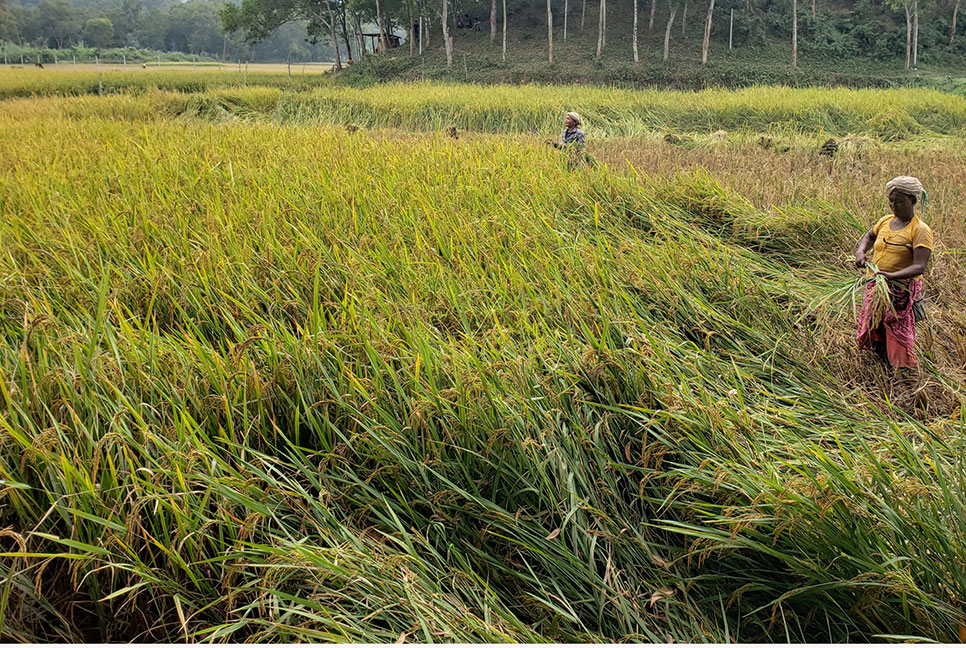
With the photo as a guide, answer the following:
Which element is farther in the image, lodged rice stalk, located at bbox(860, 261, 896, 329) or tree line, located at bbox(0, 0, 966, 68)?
tree line, located at bbox(0, 0, 966, 68)

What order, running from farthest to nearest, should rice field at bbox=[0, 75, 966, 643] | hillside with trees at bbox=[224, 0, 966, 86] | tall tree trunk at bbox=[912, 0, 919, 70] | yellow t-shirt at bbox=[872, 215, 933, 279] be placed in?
hillside with trees at bbox=[224, 0, 966, 86], tall tree trunk at bbox=[912, 0, 919, 70], yellow t-shirt at bbox=[872, 215, 933, 279], rice field at bbox=[0, 75, 966, 643]

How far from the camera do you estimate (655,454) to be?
214 centimetres

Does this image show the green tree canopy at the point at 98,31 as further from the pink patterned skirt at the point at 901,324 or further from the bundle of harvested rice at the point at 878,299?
the pink patterned skirt at the point at 901,324

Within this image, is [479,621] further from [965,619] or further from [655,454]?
[965,619]

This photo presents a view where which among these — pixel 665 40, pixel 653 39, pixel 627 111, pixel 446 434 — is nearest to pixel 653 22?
pixel 653 39

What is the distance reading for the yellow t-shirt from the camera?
302 centimetres

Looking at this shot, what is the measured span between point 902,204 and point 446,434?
104 inches

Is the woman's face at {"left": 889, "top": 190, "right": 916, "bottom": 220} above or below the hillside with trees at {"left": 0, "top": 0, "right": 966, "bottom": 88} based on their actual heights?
below

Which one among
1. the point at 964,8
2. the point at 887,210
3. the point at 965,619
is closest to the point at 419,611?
the point at 965,619

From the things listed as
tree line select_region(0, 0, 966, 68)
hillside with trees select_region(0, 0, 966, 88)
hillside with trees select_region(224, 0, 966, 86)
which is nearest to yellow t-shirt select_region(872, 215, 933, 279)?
hillside with trees select_region(0, 0, 966, 88)

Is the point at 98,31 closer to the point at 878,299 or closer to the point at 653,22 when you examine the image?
the point at 653,22

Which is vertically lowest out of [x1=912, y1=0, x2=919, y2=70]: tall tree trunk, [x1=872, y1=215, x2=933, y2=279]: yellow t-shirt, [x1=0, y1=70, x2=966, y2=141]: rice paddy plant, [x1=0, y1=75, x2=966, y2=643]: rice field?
[x1=0, y1=75, x2=966, y2=643]: rice field

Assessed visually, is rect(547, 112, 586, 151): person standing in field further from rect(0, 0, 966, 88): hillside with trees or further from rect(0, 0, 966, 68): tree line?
rect(0, 0, 966, 68): tree line

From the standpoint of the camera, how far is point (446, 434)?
85.2 inches
